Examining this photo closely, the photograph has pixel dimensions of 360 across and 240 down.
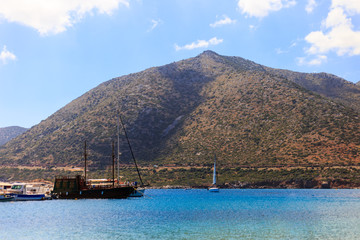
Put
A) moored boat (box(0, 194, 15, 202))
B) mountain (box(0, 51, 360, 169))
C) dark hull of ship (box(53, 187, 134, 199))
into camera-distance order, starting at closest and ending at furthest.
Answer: moored boat (box(0, 194, 15, 202))
dark hull of ship (box(53, 187, 134, 199))
mountain (box(0, 51, 360, 169))

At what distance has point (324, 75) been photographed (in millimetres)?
198125

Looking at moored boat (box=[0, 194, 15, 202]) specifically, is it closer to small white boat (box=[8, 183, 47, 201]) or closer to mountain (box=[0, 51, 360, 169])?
small white boat (box=[8, 183, 47, 201])

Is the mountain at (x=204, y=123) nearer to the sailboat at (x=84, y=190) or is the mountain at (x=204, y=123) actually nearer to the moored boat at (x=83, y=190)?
the sailboat at (x=84, y=190)

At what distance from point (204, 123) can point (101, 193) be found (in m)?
59.3

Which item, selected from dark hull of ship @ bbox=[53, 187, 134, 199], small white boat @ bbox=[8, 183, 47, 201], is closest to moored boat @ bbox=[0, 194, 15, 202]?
small white boat @ bbox=[8, 183, 47, 201]

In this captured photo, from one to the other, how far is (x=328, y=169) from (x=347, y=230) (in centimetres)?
7103

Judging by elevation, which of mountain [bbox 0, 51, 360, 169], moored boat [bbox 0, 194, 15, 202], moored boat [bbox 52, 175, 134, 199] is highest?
mountain [bbox 0, 51, 360, 169]

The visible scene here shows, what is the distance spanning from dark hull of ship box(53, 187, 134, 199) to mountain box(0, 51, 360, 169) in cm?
3886

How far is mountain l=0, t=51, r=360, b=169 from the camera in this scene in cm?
10775

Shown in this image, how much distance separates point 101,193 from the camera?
8106 cm

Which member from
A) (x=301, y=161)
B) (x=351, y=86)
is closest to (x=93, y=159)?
(x=301, y=161)

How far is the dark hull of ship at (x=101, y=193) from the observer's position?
80.6 meters

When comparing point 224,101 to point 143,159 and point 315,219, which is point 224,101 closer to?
point 143,159

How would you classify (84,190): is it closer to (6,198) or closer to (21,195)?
(21,195)
